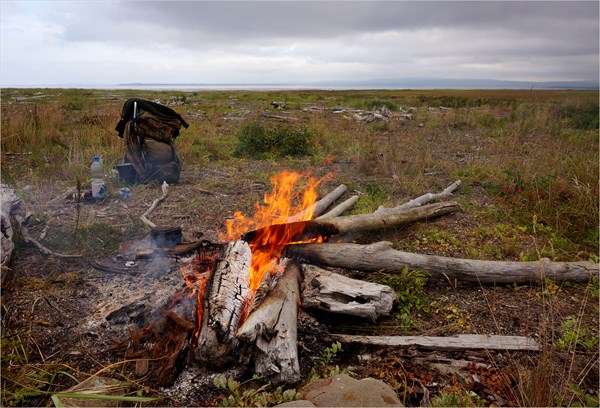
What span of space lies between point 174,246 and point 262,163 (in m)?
5.14

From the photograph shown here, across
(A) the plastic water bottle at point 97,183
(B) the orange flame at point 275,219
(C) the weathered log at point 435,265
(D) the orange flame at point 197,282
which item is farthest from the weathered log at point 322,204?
(A) the plastic water bottle at point 97,183

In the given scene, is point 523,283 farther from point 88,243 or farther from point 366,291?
point 88,243

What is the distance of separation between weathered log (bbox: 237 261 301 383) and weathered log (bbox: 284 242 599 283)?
3.74 feet

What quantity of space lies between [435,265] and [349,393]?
2.08 metres

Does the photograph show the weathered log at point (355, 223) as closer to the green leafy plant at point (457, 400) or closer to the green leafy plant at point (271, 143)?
the green leafy plant at point (457, 400)

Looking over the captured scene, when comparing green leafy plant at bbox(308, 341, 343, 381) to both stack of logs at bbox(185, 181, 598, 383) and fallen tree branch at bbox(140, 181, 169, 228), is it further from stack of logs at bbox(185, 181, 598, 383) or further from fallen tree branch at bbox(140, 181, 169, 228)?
fallen tree branch at bbox(140, 181, 169, 228)

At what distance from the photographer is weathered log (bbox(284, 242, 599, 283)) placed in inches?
160

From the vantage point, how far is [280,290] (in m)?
3.29

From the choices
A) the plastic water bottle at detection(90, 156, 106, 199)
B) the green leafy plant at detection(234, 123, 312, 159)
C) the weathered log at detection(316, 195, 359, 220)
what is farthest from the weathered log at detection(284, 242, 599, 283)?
the green leafy plant at detection(234, 123, 312, 159)

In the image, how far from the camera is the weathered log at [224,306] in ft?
9.15

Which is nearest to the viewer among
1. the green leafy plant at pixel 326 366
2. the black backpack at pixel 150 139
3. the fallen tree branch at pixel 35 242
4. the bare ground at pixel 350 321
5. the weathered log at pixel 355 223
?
the bare ground at pixel 350 321

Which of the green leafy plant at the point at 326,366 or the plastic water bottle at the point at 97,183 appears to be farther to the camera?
the plastic water bottle at the point at 97,183

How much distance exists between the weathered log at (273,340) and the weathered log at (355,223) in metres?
1.20

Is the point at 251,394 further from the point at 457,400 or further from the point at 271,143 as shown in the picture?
the point at 271,143
